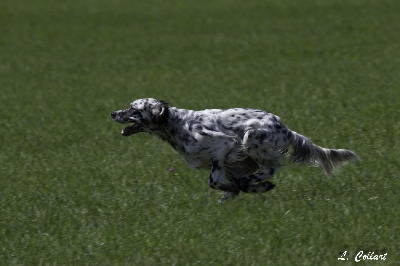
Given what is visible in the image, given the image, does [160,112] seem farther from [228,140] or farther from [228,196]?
[228,196]

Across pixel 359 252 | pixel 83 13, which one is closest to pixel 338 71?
pixel 359 252

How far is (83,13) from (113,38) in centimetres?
517

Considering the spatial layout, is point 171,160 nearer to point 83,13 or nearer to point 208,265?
point 208,265

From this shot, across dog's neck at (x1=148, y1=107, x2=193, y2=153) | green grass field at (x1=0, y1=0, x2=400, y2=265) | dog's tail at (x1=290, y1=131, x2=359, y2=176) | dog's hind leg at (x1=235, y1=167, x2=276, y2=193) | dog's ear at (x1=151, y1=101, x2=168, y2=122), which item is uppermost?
dog's ear at (x1=151, y1=101, x2=168, y2=122)

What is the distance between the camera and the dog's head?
8.51m

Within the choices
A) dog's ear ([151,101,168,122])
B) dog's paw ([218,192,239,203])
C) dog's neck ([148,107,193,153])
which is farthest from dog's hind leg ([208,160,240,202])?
dog's ear ([151,101,168,122])

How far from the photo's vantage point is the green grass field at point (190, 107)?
7312 mm

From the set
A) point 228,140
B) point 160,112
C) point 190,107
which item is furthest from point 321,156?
point 190,107

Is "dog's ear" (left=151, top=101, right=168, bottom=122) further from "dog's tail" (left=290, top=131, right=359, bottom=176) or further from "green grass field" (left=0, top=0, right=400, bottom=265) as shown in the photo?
"dog's tail" (left=290, top=131, right=359, bottom=176)

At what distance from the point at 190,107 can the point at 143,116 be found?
622 centimetres

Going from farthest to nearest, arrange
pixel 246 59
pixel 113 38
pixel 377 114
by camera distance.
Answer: pixel 113 38
pixel 246 59
pixel 377 114

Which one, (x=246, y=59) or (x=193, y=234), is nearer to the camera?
(x=193, y=234)

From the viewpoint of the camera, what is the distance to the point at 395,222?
748cm

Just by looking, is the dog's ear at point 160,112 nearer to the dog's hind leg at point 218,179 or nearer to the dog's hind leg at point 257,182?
the dog's hind leg at point 218,179
